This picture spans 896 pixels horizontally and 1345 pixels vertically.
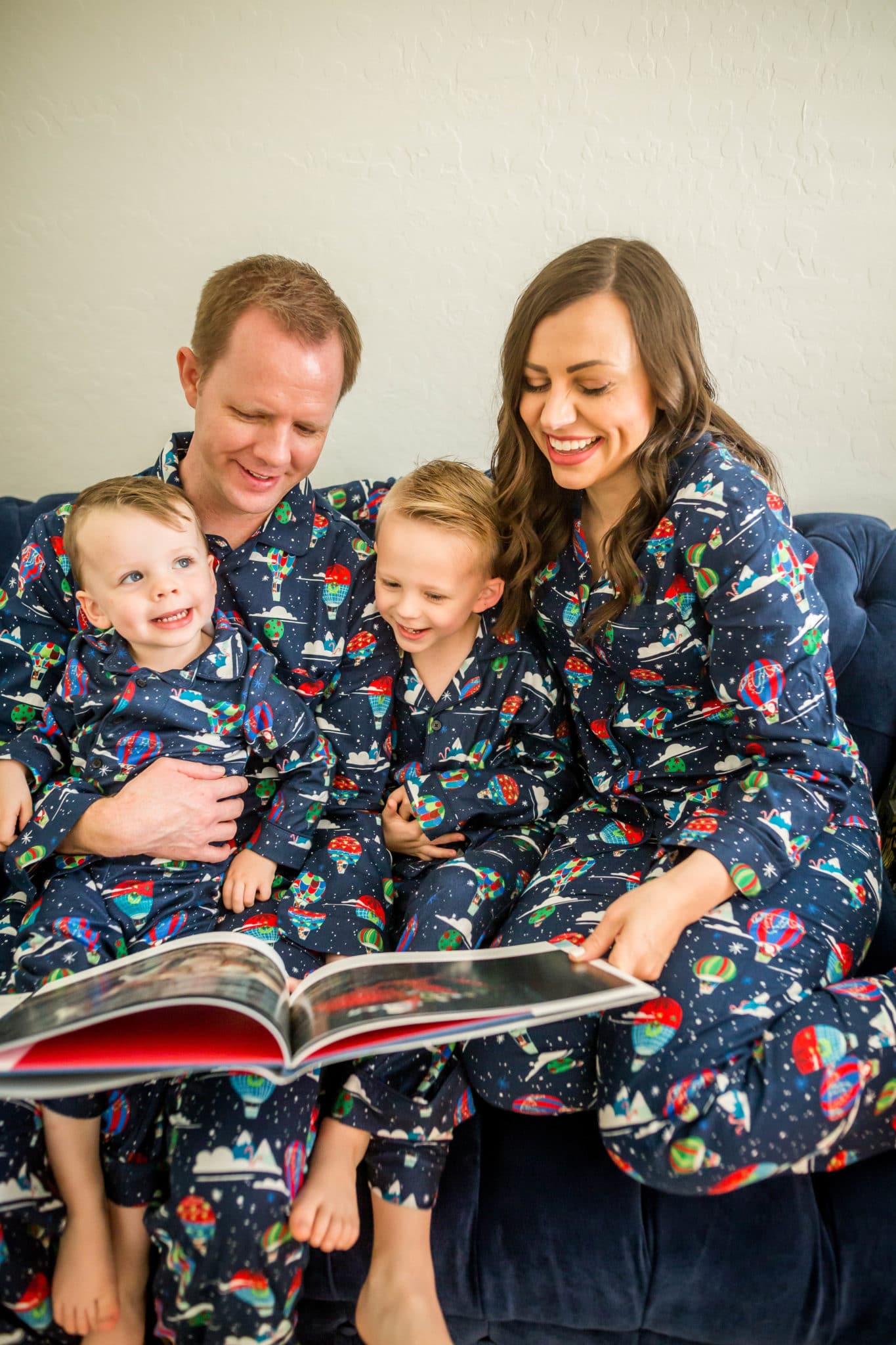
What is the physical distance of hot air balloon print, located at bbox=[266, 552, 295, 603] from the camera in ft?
5.24

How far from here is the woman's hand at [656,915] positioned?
1.15 meters

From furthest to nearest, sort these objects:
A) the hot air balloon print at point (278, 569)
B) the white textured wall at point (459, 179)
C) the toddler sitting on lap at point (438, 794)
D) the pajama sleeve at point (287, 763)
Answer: the white textured wall at point (459, 179) → the hot air balloon print at point (278, 569) → the pajama sleeve at point (287, 763) → the toddler sitting on lap at point (438, 794)

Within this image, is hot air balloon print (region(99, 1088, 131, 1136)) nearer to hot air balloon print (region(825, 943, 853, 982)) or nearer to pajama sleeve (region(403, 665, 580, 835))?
pajama sleeve (region(403, 665, 580, 835))

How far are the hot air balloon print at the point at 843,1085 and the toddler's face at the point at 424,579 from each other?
817 millimetres

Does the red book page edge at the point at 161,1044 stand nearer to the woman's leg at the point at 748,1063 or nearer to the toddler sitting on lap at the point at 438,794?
the toddler sitting on lap at the point at 438,794

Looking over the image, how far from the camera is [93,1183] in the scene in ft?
3.77

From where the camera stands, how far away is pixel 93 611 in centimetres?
146

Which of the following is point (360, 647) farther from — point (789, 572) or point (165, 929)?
point (789, 572)

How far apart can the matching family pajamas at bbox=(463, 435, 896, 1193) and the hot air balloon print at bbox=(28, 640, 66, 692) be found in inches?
32.6

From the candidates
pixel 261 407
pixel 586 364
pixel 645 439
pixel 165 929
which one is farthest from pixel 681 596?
pixel 165 929

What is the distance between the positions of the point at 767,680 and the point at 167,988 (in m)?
0.85

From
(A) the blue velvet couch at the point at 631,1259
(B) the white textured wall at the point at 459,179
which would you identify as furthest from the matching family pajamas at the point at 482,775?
(B) the white textured wall at the point at 459,179

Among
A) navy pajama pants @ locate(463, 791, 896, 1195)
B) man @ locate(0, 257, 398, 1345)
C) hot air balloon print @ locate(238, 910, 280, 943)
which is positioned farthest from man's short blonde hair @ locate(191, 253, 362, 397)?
navy pajama pants @ locate(463, 791, 896, 1195)

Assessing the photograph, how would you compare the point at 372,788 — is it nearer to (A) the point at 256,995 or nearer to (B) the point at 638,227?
(A) the point at 256,995
